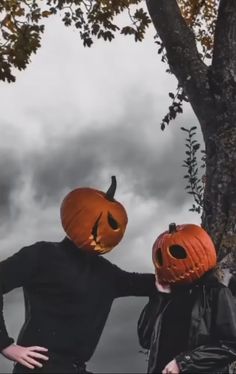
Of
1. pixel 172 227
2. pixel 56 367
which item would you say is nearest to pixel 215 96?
pixel 172 227

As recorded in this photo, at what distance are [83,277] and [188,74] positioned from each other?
4.30 m

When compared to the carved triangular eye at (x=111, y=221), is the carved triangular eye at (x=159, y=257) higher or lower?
lower

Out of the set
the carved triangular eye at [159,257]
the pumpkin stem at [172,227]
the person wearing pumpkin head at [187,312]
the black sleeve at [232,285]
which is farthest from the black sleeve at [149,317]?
the black sleeve at [232,285]

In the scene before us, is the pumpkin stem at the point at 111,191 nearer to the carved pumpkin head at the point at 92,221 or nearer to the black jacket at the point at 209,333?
the carved pumpkin head at the point at 92,221

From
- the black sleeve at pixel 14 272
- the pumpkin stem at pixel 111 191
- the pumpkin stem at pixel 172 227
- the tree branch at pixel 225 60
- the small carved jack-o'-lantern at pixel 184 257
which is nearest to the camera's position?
the black sleeve at pixel 14 272

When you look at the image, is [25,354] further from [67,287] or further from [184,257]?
[184,257]

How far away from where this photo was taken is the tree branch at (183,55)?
350 inches

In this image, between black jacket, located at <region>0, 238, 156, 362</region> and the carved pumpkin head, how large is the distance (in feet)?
0.51

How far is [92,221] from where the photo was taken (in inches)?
224

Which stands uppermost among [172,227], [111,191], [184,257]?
[111,191]

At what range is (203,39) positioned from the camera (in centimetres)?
1298

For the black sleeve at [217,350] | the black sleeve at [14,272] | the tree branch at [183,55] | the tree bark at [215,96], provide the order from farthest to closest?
the tree branch at [183,55] → the tree bark at [215,96] → the black sleeve at [14,272] → the black sleeve at [217,350]

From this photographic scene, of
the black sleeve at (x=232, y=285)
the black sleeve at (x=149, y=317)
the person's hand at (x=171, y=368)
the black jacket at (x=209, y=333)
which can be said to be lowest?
the person's hand at (x=171, y=368)

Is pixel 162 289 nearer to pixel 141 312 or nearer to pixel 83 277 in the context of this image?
pixel 141 312
